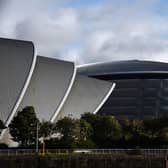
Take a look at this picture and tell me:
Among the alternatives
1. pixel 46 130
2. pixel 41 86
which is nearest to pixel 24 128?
pixel 46 130

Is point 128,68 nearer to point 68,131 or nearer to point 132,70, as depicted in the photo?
point 132,70

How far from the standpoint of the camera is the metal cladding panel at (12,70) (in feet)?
235

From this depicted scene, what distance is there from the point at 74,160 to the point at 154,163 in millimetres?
6180

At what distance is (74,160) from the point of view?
43.2 meters

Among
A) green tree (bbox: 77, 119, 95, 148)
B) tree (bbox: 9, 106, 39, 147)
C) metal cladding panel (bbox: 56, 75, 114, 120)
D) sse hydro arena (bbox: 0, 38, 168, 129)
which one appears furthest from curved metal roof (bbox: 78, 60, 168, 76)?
tree (bbox: 9, 106, 39, 147)

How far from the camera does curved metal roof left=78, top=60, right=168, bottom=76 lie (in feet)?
387

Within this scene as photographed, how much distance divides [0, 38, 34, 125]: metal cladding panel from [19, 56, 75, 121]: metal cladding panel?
3.33 metres

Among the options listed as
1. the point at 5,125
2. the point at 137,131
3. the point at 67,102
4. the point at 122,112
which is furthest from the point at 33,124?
the point at 122,112

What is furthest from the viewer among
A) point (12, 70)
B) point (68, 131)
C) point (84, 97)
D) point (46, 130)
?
point (84, 97)

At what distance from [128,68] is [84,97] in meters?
34.8

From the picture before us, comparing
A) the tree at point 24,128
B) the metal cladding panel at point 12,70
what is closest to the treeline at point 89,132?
the tree at point 24,128

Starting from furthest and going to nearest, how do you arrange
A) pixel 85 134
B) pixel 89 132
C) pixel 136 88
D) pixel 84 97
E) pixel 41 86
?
pixel 136 88
pixel 84 97
pixel 41 86
pixel 89 132
pixel 85 134

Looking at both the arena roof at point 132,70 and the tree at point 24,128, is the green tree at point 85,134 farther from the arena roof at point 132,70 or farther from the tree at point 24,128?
the arena roof at point 132,70

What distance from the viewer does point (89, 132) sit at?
66562mm
